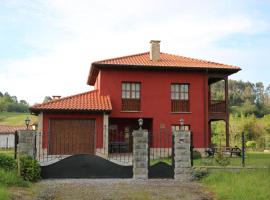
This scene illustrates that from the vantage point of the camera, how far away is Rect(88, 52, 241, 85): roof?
24.6 metres

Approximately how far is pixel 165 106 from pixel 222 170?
11.4 metres

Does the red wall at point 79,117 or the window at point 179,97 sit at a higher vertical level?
the window at point 179,97

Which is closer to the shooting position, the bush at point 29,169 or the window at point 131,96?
the bush at point 29,169

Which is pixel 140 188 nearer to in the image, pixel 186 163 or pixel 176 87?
pixel 186 163

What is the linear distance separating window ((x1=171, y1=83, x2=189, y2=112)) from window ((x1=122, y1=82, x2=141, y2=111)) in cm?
215

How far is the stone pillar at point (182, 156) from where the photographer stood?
1434 cm

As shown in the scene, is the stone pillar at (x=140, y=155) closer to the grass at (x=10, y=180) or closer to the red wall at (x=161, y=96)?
the grass at (x=10, y=180)

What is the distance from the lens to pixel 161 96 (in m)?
25.3

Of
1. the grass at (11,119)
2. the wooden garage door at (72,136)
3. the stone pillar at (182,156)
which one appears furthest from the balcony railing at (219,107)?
the grass at (11,119)

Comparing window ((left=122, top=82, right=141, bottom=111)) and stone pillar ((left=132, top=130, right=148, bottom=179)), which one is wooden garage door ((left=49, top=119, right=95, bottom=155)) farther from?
stone pillar ((left=132, top=130, right=148, bottom=179))

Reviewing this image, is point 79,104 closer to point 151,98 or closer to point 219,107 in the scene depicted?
point 151,98

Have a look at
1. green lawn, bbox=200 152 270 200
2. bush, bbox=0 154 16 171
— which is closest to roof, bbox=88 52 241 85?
bush, bbox=0 154 16 171

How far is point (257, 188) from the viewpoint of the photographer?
1120cm

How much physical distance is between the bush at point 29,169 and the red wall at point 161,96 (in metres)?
11.0
